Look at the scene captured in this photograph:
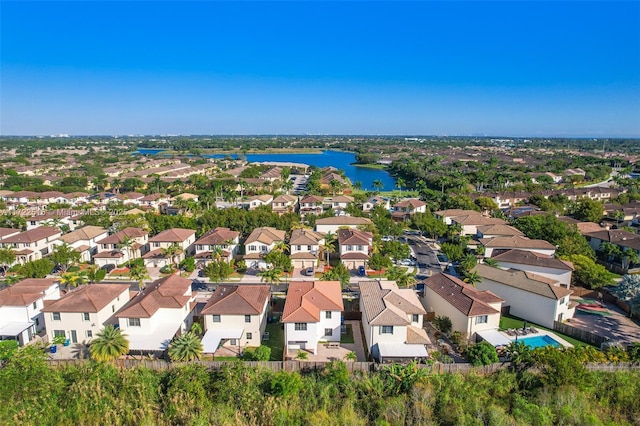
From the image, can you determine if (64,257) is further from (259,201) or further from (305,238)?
(259,201)

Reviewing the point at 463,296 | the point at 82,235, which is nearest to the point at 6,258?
the point at 82,235

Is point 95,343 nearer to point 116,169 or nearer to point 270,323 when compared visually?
point 270,323

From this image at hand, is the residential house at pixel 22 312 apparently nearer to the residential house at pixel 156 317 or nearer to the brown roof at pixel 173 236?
the residential house at pixel 156 317

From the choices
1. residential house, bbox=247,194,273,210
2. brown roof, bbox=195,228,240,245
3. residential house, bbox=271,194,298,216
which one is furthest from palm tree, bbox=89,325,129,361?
residential house, bbox=247,194,273,210

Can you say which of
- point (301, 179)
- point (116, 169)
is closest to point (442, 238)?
point (301, 179)

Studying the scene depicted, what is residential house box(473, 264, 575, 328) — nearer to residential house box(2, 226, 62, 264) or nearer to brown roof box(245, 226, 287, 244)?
brown roof box(245, 226, 287, 244)

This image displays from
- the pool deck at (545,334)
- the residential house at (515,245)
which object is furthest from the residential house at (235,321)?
the residential house at (515,245)
